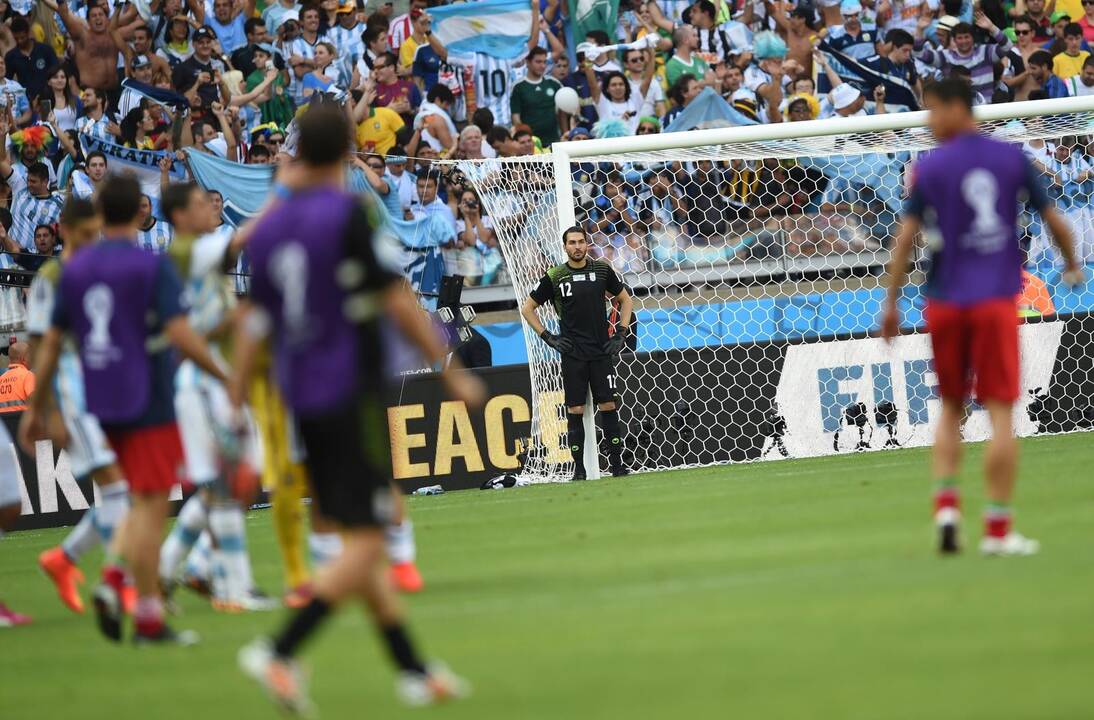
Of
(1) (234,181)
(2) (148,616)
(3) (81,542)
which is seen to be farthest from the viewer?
(1) (234,181)

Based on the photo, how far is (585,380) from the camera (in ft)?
56.6

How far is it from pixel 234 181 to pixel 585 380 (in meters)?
5.16

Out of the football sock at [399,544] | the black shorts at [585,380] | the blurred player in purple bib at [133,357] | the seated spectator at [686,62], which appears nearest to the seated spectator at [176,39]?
the seated spectator at [686,62]

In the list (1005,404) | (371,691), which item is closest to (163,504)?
(371,691)

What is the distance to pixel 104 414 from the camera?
7418mm

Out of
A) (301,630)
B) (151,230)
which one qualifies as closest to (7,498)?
(301,630)

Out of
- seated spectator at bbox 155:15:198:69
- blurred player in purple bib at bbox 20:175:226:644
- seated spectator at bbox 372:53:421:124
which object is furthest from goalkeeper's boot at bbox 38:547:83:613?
seated spectator at bbox 155:15:198:69

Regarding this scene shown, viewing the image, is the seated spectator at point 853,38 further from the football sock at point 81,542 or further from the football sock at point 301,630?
the football sock at point 301,630

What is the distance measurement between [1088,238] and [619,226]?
5.41 m

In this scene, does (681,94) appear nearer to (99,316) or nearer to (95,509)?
(95,509)

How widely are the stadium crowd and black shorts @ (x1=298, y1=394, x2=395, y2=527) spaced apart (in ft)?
46.4

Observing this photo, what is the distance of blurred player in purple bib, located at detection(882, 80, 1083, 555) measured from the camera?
7.88 m

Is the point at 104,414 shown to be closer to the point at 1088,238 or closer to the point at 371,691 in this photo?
the point at 371,691

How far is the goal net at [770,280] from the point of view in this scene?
17.4 meters
